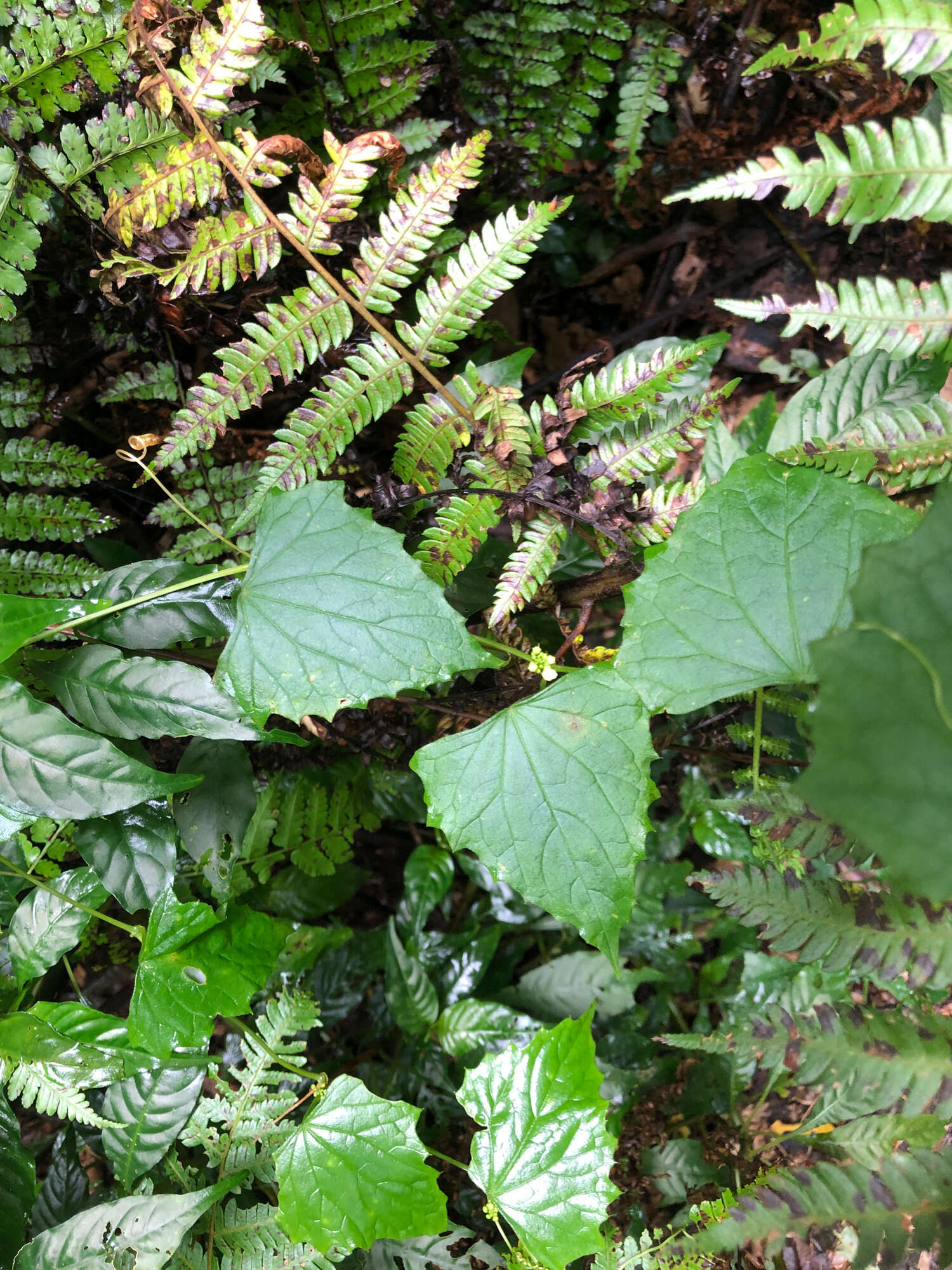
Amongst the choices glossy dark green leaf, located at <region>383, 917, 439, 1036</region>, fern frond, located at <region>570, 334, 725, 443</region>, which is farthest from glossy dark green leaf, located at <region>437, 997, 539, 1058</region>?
fern frond, located at <region>570, 334, 725, 443</region>

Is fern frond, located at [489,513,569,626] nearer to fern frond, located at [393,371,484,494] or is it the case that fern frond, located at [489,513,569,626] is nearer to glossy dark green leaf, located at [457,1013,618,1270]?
fern frond, located at [393,371,484,494]

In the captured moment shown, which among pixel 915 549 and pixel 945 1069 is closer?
pixel 915 549

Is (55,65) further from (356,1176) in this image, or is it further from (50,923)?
(356,1176)

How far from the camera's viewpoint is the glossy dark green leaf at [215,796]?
5.80 feet

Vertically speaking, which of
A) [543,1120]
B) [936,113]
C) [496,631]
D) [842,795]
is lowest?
[543,1120]

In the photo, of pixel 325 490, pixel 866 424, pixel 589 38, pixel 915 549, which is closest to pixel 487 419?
pixel 325 490

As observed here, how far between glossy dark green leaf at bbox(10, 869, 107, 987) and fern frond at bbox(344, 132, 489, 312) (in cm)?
137

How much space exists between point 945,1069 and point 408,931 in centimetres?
138

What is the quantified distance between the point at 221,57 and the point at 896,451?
138 cm

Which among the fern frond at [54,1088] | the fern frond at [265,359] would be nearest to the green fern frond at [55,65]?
the fern frond at [265,359]

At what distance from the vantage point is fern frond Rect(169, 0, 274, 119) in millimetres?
1389

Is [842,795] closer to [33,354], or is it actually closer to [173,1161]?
[173,1161]

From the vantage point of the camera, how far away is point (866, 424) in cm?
134

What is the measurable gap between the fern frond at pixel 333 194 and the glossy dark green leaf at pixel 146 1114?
1773mm
